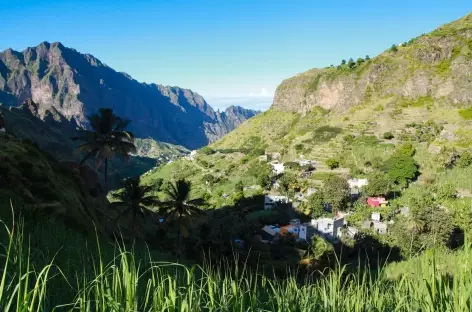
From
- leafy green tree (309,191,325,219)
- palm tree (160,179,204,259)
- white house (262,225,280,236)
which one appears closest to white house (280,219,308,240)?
white house (262,225,280,236)

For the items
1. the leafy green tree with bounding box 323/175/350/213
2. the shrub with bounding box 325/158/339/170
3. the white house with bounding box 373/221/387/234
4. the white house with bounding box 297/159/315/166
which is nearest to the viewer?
the white house with bounding box 373/221/387/234

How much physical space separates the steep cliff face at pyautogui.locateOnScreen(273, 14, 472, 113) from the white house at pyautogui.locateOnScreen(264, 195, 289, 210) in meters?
69.5

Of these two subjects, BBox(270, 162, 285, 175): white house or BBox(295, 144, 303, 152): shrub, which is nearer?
BBox(270, 162, 285, 175): white house

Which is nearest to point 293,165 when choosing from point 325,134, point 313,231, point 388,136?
point 325,134

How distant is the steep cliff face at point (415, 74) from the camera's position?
120 metres

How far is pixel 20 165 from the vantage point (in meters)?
23.3

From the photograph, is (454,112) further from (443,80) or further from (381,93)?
(381,93)

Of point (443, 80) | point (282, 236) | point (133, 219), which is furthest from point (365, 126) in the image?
point (133, 219)

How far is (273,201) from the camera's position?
8138cm

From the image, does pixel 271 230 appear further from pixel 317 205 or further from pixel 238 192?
pixel 238 192

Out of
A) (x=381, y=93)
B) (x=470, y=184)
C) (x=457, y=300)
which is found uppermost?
(x=381, y=93)

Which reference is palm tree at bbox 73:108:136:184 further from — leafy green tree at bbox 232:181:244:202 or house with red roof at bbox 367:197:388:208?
house with red roof at bbox 367:197:388:208

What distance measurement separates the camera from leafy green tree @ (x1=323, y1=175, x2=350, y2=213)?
7006cm

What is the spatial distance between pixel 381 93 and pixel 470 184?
74849 mm
